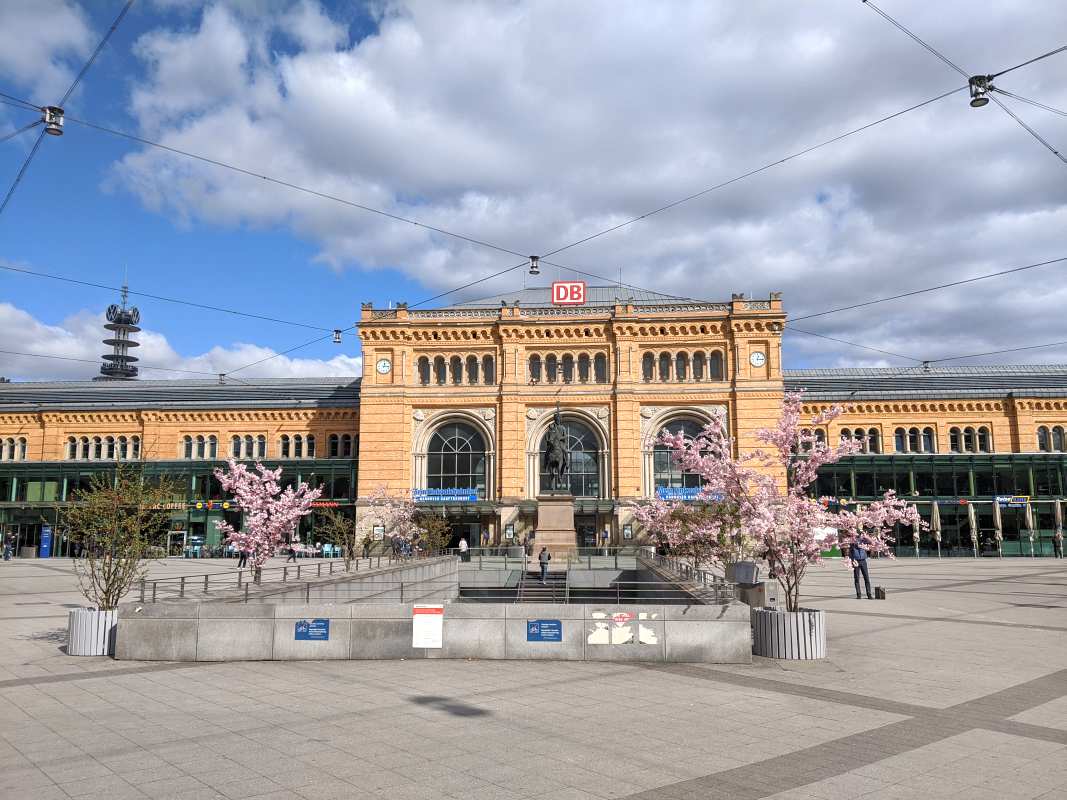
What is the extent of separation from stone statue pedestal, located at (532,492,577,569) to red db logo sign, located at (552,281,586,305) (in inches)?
627

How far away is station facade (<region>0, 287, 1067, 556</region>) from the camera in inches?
2126

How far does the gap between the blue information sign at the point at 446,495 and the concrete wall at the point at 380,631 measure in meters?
38.9

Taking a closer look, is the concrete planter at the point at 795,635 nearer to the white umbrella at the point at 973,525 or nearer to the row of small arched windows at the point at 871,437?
the white umbrella at the point at 973,525

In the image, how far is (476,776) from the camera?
27.0 feet

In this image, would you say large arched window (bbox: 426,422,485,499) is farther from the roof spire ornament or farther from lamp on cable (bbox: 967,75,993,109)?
the roof spire ornament

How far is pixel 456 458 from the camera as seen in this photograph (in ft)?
183

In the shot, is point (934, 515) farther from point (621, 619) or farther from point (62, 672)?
point (62, 672)

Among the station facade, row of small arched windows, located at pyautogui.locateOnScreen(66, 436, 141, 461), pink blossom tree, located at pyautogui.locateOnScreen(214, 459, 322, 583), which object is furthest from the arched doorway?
row of small arched windows, located at pyautogui.locateOnScreen(66, 436, 141, 461)

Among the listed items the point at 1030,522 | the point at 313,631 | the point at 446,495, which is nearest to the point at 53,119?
the point at 313,631

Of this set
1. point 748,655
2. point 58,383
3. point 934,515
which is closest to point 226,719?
point 748,655

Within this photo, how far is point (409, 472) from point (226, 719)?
44828 millimetres

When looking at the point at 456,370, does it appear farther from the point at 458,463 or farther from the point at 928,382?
the point at 928,382

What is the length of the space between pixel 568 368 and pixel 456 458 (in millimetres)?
10421

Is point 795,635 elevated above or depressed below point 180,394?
below
